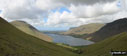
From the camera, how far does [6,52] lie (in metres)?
111

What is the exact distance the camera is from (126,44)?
16325cm

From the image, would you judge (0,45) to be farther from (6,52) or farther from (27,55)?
(27,55)

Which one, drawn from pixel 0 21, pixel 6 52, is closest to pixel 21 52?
pixel 6 52

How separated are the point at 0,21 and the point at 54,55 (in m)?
83.9

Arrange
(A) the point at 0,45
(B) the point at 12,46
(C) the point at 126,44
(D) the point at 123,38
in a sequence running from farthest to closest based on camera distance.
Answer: (D) the point at 123,38 → (C) the point at 126,44 → (B) the point at 12,46 → (A) the point at 0,45

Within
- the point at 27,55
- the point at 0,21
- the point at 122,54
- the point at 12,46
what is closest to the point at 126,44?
the point at 122,54

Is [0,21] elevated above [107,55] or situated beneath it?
elevated above

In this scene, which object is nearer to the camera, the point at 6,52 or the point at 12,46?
the point at 6,52

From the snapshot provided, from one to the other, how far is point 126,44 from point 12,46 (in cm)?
11540

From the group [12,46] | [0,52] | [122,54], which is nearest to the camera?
[0,52]

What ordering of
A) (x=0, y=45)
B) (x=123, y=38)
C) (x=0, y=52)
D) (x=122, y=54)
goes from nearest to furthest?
(x=0, y=52) < (x=0, y=45) < (x=122, y=54) < (x=123, y=38)

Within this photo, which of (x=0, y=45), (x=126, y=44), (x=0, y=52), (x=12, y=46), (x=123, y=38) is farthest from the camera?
(x=123, y=38)

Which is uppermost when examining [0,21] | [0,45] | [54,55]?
[0,21]

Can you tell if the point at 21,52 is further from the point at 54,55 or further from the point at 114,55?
the point at 114,55
